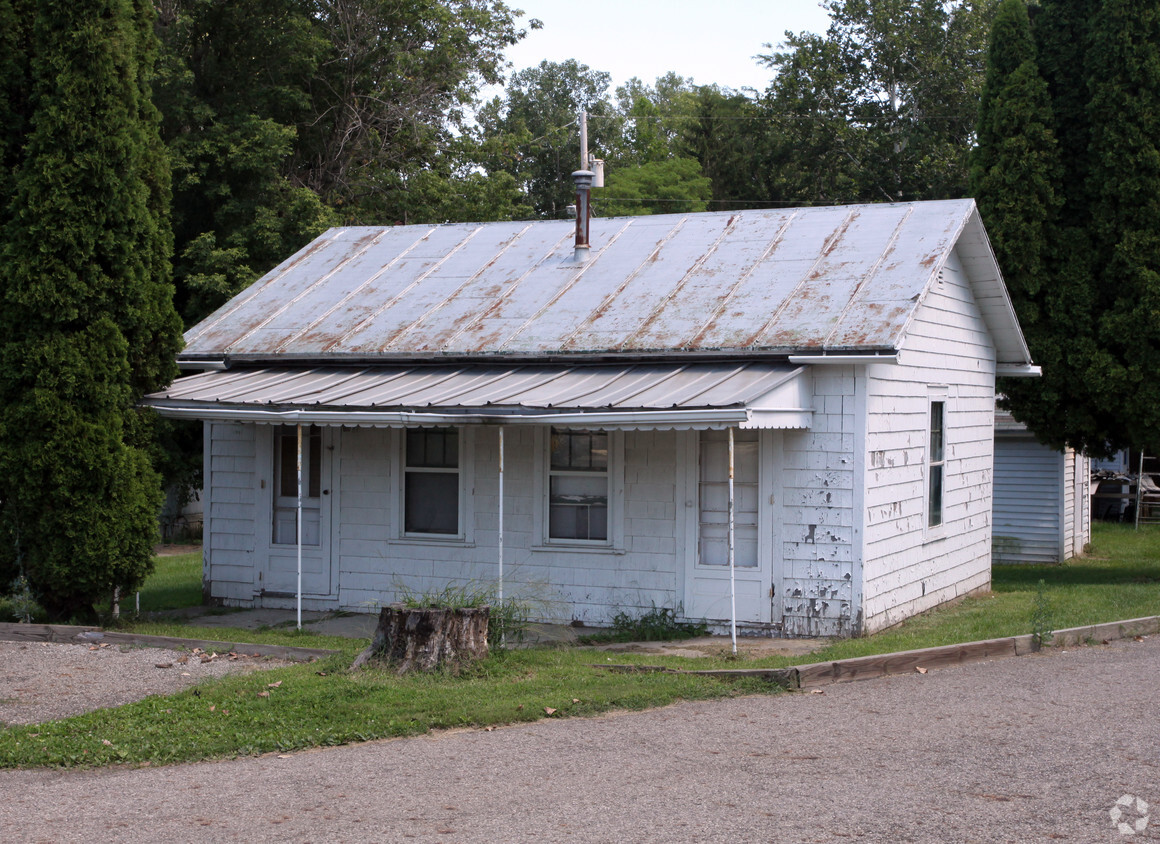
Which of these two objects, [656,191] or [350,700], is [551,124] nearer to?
[656,191]

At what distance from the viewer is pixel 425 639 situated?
909 centimetres

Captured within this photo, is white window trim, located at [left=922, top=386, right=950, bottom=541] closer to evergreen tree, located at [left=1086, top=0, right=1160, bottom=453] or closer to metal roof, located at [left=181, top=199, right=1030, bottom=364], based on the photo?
metal roof, located at [left=181, top=199, right=1030, bottom=364]

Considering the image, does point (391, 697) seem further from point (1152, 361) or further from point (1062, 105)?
point (1062, 105)

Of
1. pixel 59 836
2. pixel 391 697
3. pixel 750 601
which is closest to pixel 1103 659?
pixel 750 601

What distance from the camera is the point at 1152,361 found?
16.1 meters

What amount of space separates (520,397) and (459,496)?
2218 mm

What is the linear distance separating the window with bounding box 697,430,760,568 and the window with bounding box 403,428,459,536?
285cm

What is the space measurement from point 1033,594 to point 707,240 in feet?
21.3

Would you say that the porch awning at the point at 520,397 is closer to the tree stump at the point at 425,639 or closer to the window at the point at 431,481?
the window at the point at 431,481

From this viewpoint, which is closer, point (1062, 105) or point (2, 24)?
point (2, 24)

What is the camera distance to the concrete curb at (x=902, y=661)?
904 cm

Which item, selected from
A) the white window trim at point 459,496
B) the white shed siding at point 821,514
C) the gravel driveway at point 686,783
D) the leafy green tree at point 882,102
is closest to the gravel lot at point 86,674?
the gravel driveway at point 686,783

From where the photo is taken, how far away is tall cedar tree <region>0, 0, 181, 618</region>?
11.5 metres

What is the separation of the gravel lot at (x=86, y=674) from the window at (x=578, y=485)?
12.1 ft
